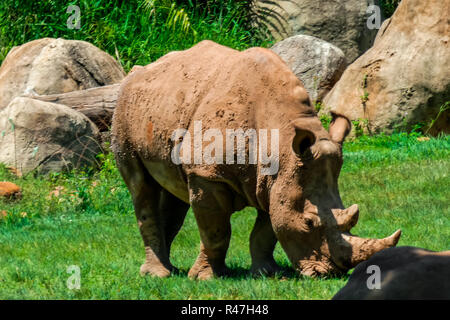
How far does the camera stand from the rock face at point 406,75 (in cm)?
1449

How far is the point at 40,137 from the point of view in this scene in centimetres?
1317

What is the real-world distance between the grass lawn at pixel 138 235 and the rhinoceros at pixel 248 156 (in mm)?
307

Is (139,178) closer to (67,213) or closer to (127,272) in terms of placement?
(127,272)

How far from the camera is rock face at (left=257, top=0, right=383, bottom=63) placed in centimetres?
1894

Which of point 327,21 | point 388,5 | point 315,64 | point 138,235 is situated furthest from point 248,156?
point 388,5

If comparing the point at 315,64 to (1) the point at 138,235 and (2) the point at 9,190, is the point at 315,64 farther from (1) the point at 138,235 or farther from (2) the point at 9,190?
(1) the point at 138,235

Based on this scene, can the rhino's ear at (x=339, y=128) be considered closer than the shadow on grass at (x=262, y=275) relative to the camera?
No

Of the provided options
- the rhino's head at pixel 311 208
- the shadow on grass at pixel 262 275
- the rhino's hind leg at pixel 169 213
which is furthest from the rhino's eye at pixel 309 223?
the rhino's hind leg at pixel 169 213

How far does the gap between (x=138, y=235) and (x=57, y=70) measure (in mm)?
5941

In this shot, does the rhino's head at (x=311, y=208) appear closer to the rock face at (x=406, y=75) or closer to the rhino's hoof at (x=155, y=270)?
the rhino's hoof at (x=155, y=270)

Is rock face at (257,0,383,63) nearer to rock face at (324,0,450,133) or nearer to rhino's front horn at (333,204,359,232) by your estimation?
rock face at (324,0,450,133)

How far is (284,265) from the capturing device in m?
7.75

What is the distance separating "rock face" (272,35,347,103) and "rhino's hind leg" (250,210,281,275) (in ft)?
30.8

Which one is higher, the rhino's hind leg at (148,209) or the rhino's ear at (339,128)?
the rhino's ear at (339,128)
